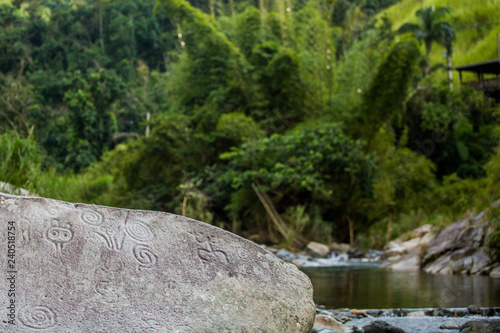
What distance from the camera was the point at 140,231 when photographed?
2.85 meters

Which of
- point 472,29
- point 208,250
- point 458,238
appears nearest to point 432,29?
point 472,29

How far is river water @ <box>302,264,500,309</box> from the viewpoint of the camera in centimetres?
505

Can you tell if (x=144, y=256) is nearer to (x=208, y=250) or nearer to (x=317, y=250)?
(x=208, y=250)

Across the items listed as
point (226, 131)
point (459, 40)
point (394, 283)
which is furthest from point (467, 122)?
point (394, 283)

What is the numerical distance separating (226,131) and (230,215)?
1861 millimetres

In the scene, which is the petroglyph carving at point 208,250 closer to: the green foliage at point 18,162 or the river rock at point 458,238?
the green foliage at point 18,162

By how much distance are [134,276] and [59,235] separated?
396mm

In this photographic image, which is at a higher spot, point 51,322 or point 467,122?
point 467,122

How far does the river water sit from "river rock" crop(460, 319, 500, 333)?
1200mm

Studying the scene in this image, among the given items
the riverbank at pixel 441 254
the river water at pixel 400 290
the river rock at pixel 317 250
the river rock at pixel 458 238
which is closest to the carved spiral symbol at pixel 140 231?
the river water at pixel 400 290

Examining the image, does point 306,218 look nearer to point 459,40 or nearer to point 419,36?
point 419,36

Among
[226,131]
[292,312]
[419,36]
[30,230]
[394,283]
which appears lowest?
[394,283]

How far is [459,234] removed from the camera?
26.0 ft

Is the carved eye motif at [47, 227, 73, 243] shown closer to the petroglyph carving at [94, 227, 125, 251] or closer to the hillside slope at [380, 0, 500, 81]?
the petroglyph carving at [94, 227, 125, 251]
